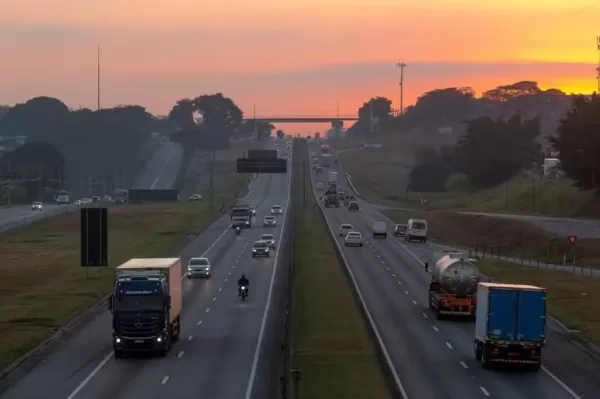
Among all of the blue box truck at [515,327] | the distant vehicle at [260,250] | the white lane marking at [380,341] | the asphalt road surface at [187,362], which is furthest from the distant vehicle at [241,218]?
the blue box truck at [515,327]

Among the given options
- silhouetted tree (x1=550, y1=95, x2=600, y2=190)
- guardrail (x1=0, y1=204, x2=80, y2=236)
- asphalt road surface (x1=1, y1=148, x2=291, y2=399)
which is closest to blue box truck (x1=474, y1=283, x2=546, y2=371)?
asphalt road surface (x1=1, y1=148, x2=291, y2=399)

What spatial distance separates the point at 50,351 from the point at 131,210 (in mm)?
114727

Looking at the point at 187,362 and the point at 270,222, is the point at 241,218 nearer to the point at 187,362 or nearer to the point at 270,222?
the point at 270,222

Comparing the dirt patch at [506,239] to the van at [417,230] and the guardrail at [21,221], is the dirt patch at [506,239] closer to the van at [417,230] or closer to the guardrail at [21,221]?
the van at [417,230]

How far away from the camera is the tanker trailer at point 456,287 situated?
47906 millimetres

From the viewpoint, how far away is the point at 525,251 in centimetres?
9306

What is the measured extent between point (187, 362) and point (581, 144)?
3378 inches

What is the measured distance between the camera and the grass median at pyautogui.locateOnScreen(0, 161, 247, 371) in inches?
1870

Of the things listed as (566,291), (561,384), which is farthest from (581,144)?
(561,384)

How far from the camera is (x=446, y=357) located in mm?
38531

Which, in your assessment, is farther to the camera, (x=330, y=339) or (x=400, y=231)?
(x=400, y=231)

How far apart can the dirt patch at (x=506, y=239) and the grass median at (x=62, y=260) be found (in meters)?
24.3

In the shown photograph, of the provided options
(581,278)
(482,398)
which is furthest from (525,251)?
(482,398)

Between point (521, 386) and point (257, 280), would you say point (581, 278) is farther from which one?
point (521, 386)
